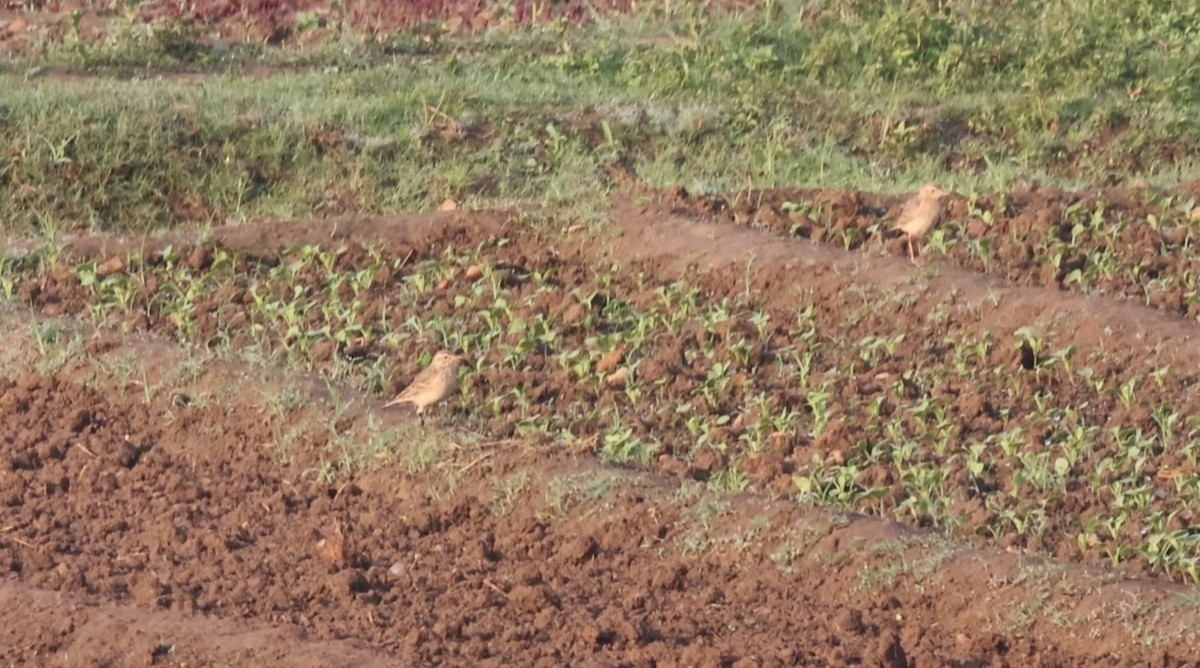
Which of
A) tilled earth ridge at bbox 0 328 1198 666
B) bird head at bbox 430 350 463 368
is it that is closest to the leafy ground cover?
tilled earth ridge at bbox 0 328 1198 666

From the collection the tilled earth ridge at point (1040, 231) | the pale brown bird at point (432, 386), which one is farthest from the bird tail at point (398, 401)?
the tilled earth ridge at point (1040, 231)

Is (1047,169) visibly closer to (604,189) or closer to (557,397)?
(604,189)

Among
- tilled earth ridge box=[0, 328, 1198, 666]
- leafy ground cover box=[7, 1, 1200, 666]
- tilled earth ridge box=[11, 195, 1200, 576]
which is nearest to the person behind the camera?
tilled earth ridge box=[0, 328, 1198, 666]

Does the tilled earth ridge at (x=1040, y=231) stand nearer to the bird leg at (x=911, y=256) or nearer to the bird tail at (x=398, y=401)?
the bird leg at (x=911, y=256)

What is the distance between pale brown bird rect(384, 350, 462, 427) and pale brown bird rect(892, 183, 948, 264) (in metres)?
2.37

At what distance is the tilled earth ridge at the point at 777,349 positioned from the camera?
6305 mm

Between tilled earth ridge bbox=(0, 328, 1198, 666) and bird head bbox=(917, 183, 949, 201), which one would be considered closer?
tilled earth ridge bbox=(0, 328, 1198, 666)

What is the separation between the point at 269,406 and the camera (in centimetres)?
670

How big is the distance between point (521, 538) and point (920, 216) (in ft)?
9.70

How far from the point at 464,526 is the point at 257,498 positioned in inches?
27.7

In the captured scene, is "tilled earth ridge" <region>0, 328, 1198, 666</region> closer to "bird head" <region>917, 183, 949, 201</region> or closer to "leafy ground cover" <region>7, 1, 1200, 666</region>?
"leafy ground cover" <region>7, 1, 1200, 666</region>

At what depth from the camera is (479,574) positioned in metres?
5.67

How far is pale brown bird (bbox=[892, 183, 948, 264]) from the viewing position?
322 inches

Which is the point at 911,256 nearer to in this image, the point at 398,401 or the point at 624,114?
the point at 398,401
